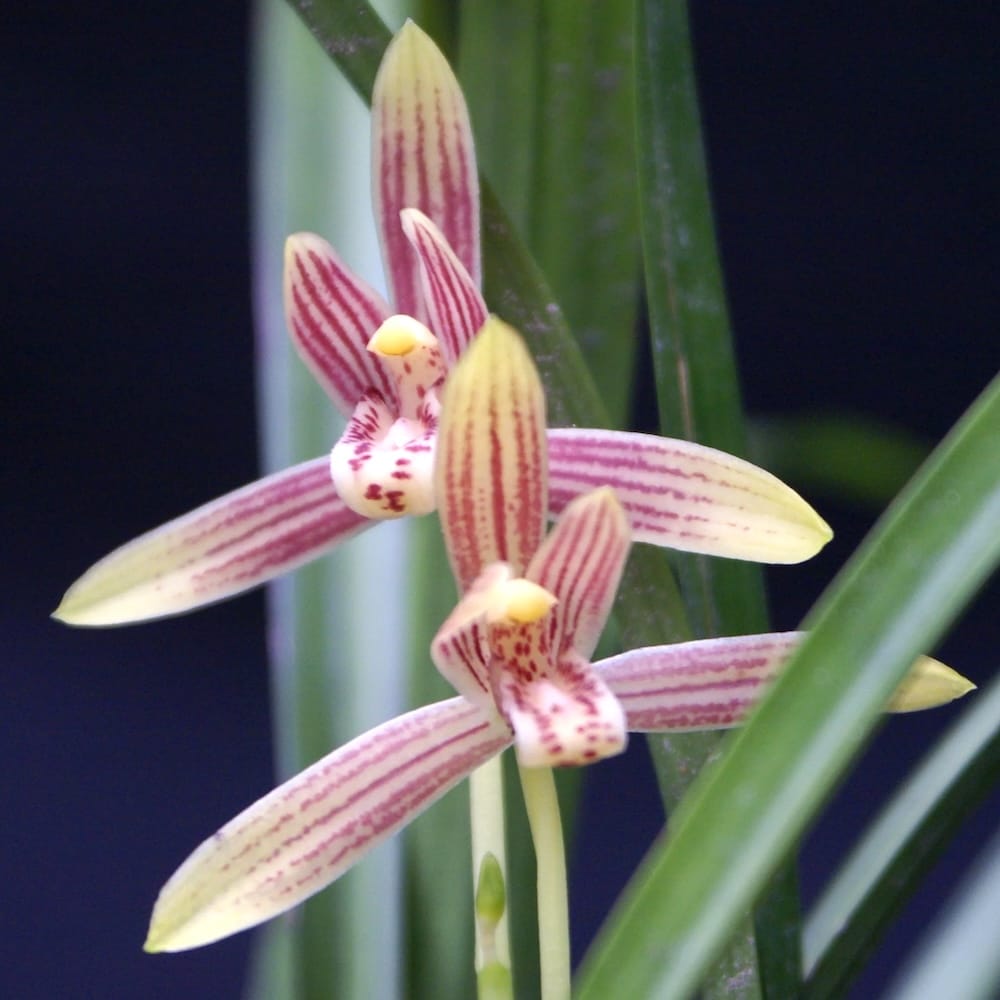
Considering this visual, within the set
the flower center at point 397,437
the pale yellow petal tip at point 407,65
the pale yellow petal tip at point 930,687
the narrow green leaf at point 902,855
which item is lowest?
the narrow green leaf at point 902,855

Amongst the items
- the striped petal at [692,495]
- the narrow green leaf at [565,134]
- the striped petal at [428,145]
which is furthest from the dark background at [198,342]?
the striped petal at [692,495]

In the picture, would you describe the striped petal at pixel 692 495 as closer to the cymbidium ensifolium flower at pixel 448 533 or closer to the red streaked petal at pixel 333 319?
the cymbidium ensifolium flower at pixel 448 533

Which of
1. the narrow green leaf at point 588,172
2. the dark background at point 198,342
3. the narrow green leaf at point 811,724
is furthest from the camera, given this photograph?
the dark background at point 198,342

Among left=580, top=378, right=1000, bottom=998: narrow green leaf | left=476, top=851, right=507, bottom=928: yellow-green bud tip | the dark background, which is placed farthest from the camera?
the dark background

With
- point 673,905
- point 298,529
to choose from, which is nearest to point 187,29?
point 298,529

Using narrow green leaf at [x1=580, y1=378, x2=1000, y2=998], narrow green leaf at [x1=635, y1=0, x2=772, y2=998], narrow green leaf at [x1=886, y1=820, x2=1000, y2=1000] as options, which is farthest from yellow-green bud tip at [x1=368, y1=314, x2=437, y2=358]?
narrow green leaf at [x1=886, y1=820, x2=1000, y2=1000]

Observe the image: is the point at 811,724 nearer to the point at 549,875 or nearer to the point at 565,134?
the point at 549,875

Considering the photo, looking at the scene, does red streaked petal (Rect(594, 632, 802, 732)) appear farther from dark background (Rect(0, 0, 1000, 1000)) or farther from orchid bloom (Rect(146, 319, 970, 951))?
dark background (Rect(0, 0, 1000, 1000))
